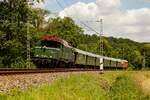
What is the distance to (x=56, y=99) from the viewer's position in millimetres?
13844

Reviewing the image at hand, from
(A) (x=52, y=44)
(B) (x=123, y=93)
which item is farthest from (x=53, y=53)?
(B) (x=123, y=93)

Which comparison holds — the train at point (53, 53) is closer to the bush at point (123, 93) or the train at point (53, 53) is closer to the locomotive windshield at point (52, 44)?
the locomotive windshield at point (52, 44)

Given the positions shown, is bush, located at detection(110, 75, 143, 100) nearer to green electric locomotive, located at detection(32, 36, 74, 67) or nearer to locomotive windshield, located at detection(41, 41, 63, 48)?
green electric locomotive, located at detection(32, 36, 74, 67)

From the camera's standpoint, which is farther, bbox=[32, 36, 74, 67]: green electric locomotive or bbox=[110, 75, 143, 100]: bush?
bbox=[32, 36, 74, 67]: green electric locomotive

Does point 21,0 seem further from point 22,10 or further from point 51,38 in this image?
point 51,38

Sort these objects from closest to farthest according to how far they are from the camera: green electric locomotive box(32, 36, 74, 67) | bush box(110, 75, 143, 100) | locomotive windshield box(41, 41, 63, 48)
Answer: bush box(110, 75, 143, 100)
green electric locomotive box(32, 36, 74, 67)
locomotive windshield box(41, 41, 63, 48)

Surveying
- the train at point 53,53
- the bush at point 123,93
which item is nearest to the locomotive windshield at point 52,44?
the train at point 53,53

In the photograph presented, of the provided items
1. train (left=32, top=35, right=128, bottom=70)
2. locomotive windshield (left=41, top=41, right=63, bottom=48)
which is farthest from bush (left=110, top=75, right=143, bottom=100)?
locomotive windshield (left=41, top=41, right=63, bottom=48)

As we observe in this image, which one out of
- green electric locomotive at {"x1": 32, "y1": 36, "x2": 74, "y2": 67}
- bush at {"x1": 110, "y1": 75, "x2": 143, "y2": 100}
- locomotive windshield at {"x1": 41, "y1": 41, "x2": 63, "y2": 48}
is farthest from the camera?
locomotive windshield at {"x1": 41, "y1": 41, "x2": 63, "y2": 48}

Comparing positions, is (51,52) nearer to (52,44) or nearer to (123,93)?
(52,44)

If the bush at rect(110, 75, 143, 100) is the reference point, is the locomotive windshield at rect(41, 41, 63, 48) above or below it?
above

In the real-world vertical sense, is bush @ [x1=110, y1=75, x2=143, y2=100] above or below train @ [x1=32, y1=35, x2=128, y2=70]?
below

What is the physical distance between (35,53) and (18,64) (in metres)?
3.48

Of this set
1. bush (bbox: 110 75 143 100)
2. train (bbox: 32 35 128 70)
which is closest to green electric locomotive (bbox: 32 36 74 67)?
train (bbox: 32 35 128 70)
